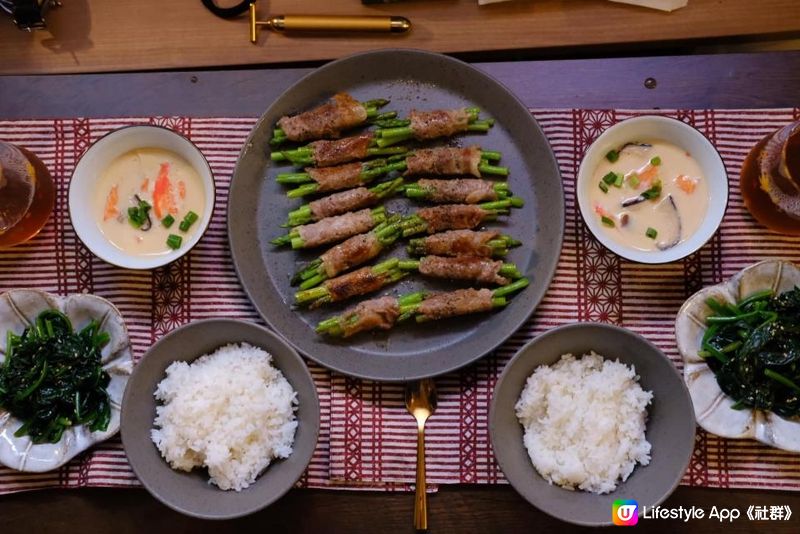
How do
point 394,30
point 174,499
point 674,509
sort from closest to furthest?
point 174,499, point 674,509, point 394,30

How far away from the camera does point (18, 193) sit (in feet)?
10.1

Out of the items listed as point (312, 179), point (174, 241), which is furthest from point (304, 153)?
point (174, 241)

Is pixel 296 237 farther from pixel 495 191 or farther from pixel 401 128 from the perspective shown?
pixel 495 191

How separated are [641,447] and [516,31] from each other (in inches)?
74.5

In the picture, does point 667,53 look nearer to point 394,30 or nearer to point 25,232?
point 394,30

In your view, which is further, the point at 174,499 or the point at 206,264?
the point at 206,264

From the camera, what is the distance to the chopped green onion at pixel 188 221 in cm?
311

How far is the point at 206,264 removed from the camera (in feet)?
10.6

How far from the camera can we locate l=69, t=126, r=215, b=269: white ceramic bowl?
10.0ft

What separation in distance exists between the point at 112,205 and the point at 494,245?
1661 millimetres

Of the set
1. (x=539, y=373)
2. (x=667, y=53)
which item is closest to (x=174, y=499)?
(x=539, y=373)

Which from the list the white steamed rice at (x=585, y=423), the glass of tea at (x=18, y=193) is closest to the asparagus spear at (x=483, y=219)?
the white steamed rice at (x=585, y=423)

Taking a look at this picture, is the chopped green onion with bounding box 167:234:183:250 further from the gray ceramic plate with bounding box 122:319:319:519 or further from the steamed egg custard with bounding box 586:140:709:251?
the steamed egg custard with bounding box 586:140:709:251

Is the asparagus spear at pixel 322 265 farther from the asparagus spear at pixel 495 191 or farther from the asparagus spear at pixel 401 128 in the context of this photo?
the asparagus spear at pixel 401 128
